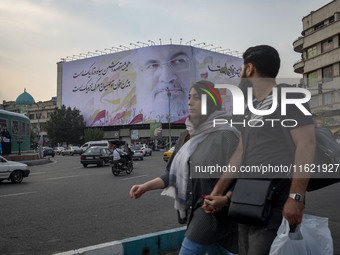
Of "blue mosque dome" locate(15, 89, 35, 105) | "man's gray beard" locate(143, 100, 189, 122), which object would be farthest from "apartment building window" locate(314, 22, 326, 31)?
"blue mosque dome" locate(15, 89, 35, 105)

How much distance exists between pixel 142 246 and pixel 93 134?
70459mm

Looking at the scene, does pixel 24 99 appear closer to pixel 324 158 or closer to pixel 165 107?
pixel 165 107

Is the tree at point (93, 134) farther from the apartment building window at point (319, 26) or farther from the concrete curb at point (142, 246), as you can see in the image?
the concrete curb at point (142, 246)

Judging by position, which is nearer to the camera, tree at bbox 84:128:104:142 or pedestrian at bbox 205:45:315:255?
pedestrian at bbox 205:45:315:255

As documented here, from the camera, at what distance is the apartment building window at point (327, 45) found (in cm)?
4041

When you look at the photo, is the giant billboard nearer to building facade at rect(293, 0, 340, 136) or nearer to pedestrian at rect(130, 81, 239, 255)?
building facade at rect(293, 0, 340, 136)

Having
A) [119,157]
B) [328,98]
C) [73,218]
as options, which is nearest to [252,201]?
[73,218]

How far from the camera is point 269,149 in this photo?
2117 millimetres

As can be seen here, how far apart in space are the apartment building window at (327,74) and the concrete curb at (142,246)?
39.0 meters

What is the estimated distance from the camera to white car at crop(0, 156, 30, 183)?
13.1 meters

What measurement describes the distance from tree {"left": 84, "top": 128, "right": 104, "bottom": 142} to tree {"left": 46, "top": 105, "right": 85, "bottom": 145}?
2.53 m

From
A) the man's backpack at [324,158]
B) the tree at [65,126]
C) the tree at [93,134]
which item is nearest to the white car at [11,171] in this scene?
the man's backpack at [324,158]

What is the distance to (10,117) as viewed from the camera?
2728 centimetres

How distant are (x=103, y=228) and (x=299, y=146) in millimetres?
4558
